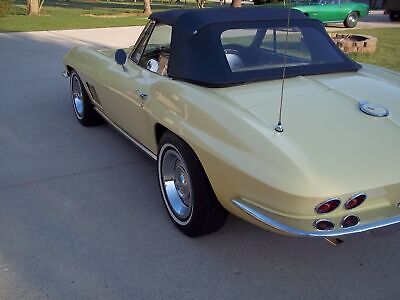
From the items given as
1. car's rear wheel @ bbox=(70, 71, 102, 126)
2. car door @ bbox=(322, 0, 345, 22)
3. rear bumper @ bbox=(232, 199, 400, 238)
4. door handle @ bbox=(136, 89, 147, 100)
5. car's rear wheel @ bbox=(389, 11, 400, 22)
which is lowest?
car's rear wheel @ bbox=(389, 11, 400, 22)

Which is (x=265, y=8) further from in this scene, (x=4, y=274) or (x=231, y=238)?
(x=4, y=274)

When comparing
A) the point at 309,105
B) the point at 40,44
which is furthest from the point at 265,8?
the point at 40,44

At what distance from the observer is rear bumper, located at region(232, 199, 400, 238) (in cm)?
214

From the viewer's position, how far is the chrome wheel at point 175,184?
294cm

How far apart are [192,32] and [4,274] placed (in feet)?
6.76

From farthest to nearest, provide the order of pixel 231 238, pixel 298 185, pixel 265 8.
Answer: pixel 265 8, pixel 231 238, pixel 298 185

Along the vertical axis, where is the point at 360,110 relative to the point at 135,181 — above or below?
above

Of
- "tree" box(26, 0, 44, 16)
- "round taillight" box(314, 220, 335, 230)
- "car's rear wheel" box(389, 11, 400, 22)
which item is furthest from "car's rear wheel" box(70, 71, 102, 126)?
"car's rear wheel" box(389, 11, 400, 22)

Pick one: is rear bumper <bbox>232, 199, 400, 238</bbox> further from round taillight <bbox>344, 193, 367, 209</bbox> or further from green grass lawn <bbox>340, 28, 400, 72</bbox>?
green grass lawn <bbox>340, 28, 400, 72</bbox>

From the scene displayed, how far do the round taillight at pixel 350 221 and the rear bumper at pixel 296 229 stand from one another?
0.7 inches

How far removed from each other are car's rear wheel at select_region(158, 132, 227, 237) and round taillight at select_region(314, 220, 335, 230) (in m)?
0.74

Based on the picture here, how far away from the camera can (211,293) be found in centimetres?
244

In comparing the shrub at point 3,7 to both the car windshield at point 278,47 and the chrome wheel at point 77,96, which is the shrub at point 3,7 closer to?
the chrome wheel at point 77,96

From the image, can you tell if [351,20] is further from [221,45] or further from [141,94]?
[141,94]
